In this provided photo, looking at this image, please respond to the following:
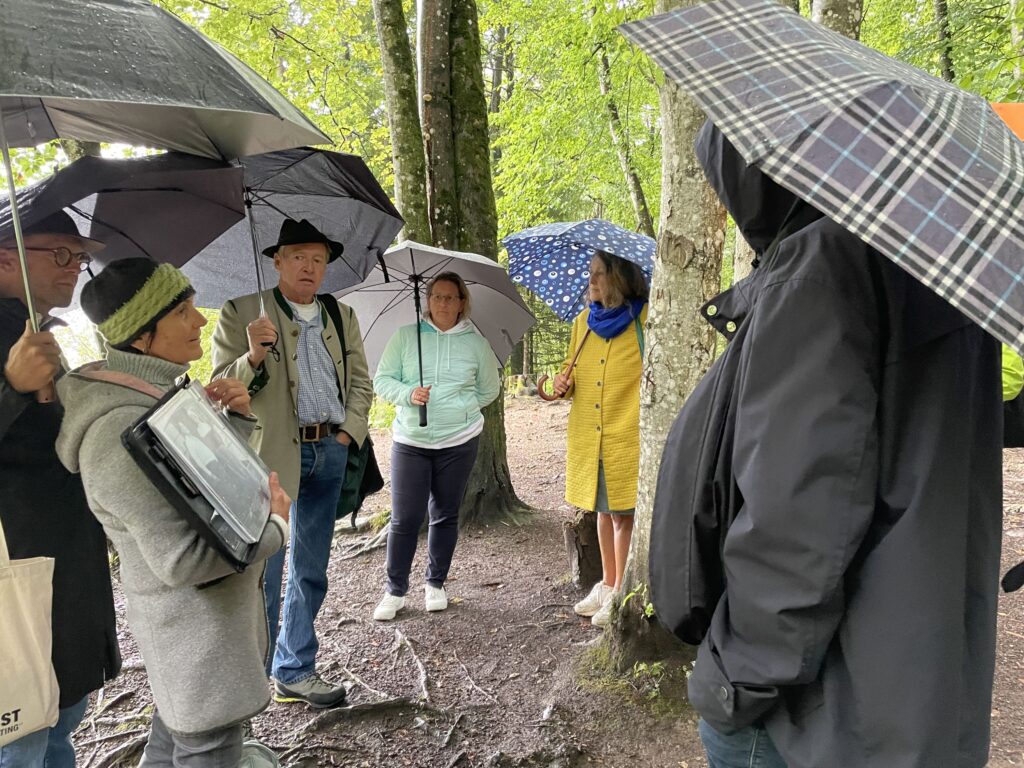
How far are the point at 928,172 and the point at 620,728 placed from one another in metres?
2.75

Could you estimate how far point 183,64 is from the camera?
1.67 meters

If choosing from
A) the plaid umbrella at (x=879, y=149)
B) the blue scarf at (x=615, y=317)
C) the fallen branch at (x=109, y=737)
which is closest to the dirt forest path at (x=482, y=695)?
the fallen branch at (x=109, y=737)

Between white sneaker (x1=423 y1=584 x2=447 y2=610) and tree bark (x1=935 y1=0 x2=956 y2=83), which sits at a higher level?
tree bark (x1=935 y1=0 x2=956 y2=83)

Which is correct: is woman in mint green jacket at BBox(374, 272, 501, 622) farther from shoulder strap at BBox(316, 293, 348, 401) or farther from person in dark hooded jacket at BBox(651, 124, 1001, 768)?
person in dark hooded jacket at BBox(651, 124, 1001, 768)

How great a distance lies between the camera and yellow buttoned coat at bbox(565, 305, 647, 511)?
3965mm

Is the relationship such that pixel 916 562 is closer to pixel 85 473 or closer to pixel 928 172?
pixel 928 172

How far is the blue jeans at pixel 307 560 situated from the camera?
333cm

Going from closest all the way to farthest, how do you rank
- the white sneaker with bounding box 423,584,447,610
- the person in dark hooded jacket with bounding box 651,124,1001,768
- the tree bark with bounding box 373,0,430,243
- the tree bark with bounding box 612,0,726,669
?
the person in dark hooded jacket with bounding box 651,124,1001,768
the tree bark with bounding box 612,0,726,669
the white sneaker with bounding box 423,584,447,610
the tree bark with bounding box 373,0,430,243

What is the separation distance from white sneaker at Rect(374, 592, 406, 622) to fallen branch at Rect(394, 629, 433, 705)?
158 mm

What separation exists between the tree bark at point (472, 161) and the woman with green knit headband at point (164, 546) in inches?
147

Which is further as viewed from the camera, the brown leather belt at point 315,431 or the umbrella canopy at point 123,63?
the brown leather belt at point 315,431

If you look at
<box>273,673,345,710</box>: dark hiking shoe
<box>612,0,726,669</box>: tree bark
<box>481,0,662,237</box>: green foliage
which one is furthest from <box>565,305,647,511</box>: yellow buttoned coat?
<box>481,0,662,237</box>: green foliage

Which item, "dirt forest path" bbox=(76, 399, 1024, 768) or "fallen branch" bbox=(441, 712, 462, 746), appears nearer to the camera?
"dirt forest path" bbox=(76, 399, 1024, 768)

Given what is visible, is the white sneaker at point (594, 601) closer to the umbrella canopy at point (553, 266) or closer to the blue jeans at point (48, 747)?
the umbrella canopy at point (553, 266)
